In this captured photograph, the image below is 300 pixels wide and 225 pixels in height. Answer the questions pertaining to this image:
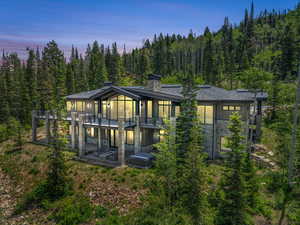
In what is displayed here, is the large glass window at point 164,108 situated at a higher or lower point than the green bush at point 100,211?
higher

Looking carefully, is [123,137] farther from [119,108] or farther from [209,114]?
[209,114]

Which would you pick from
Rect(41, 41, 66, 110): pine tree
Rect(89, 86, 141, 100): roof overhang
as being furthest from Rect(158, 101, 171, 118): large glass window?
Rect(41, 41, 66, 110): pine tree

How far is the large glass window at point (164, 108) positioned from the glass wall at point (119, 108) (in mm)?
3459

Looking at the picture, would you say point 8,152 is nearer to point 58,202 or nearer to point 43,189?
point 43,189

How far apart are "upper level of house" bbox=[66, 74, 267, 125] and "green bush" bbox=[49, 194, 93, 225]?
31.6 feet

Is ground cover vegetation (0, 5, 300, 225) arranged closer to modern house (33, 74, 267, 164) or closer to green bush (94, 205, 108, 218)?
green bush (94, 205, 108, 218)

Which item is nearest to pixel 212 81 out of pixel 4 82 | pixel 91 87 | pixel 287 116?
pixel 91 87

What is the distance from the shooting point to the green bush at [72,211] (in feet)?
47.6

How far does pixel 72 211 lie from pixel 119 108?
14.0m

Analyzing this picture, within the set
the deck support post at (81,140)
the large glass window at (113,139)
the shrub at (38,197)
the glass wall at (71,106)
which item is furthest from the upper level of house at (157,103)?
the shrub at (38,197)

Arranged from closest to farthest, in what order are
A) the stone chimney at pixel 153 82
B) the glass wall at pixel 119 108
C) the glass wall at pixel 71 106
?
the glass wall at pixel 119 108
the stone chimney at pixel 153 82
the glass wall at pixel 71 106

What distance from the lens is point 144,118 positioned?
966 inches

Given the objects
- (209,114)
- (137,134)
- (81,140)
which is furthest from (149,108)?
(81,140)

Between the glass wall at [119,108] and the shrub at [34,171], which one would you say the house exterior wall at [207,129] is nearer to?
the glass wall at [119,108]
